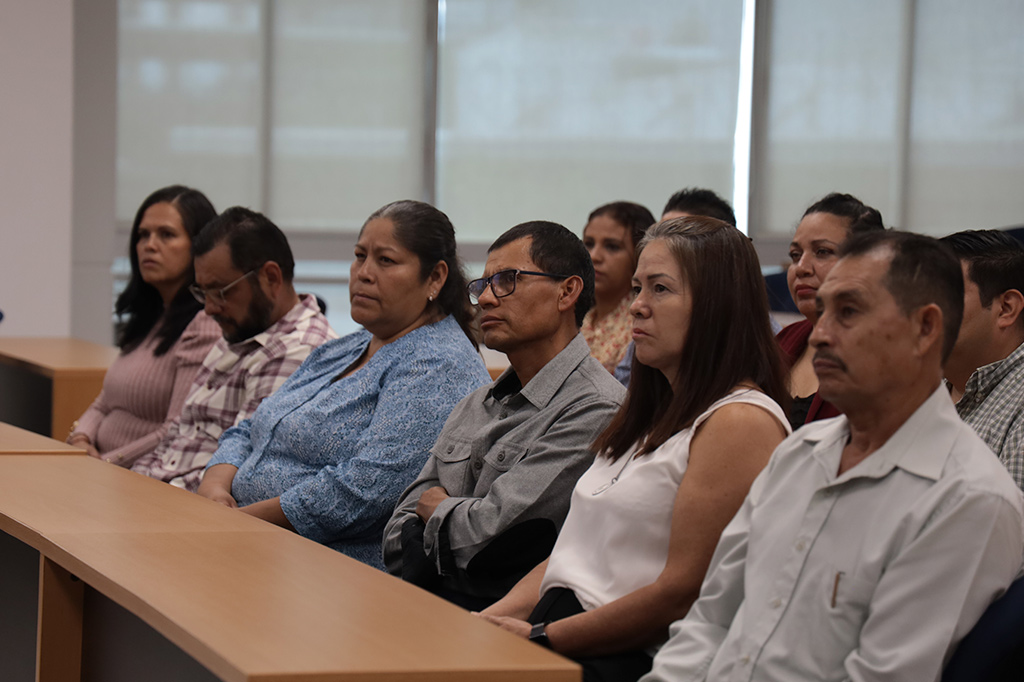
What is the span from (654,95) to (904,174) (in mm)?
1732

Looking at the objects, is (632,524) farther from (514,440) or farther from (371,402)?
(371,402)

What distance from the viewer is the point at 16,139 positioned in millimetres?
5156

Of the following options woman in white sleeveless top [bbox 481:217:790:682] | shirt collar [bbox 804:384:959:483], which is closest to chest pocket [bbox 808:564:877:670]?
shirt collar [bbox 804:384:959:483]

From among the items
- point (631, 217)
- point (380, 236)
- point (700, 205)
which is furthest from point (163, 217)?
point (700, 205)

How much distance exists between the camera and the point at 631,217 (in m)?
3.66

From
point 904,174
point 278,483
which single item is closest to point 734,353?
point 278,483

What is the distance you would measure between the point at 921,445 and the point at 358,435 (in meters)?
1.36

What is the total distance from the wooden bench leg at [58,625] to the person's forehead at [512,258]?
0.91 m

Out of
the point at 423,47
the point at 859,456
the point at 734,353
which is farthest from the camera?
the point at 423,47

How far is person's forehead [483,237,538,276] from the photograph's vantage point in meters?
2.06

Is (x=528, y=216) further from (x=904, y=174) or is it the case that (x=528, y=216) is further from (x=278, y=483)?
(x=278, y=483)

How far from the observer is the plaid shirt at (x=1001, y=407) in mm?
1656

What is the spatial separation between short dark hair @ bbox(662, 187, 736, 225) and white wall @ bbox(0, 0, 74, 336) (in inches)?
132

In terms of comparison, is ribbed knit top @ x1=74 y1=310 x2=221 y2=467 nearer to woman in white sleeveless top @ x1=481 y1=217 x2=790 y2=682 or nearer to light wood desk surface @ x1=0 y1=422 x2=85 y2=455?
light wood desk surface @ x1=0 y1=422 x2=85 y2=455
